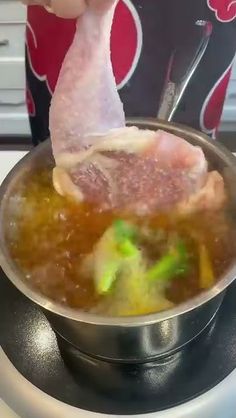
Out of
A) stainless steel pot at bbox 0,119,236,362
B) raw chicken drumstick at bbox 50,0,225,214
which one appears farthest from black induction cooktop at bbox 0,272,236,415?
raw chicken drumstick at bbox 50,0,225,214

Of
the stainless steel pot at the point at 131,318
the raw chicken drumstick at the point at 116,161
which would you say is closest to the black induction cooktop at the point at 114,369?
the stainless steel pot at the point at 131,318

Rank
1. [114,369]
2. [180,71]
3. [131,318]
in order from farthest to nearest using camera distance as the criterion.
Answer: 1. [180,71]
2. [114,369]
3. [131,318]

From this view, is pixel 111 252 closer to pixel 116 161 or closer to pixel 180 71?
pixel 116 161

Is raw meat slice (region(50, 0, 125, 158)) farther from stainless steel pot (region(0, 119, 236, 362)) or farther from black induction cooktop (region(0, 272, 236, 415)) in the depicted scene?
black induction cooktop (region(0, 272, 236, 415))

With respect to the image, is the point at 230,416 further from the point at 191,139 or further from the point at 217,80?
the point at 217,80

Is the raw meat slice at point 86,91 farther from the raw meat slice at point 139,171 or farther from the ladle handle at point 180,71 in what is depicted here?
the ladle handle at point 180,71

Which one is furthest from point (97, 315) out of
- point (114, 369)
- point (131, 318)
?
point (114, 369)

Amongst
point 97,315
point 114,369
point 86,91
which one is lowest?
point 114,369

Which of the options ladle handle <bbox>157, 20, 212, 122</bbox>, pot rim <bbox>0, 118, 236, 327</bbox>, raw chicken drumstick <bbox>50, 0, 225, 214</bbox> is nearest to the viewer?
pot rim <bbox>0, 118, 236, 327</bbox>
